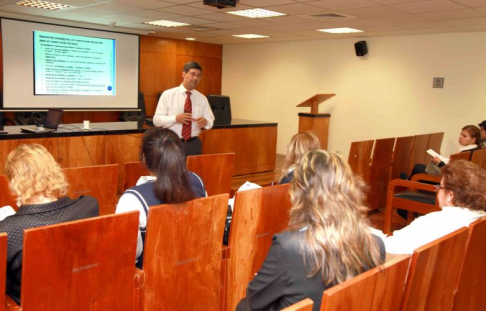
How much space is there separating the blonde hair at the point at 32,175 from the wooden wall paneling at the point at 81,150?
110 inches

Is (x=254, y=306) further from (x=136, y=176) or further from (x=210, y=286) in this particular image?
(x=136, y=176)

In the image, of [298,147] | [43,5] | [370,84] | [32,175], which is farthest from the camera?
[370,84]

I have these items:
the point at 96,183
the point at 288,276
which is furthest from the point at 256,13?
the point at 288,276

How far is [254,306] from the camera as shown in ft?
4.57

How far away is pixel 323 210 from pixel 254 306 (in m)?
0.40

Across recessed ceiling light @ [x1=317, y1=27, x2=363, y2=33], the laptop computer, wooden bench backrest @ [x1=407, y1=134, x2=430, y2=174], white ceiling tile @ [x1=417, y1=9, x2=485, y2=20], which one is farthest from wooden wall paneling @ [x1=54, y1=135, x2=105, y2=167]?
white ceiling tile @ [x1=417, y1=9, x2=485, y2=20]

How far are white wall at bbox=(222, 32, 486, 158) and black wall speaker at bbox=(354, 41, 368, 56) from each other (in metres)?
0.09

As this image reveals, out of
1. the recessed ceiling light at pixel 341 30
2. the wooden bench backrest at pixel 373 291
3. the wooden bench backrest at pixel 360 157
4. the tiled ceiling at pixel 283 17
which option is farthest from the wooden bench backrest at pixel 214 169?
the recessed ceiling light at pixel 341 30

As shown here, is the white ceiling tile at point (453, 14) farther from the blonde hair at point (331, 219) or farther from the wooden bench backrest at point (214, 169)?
the blonde hair at point (331, 219)

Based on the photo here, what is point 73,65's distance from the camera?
23.8 feet

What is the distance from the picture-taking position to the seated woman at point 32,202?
1534 millimetres

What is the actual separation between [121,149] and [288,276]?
13.0 feet

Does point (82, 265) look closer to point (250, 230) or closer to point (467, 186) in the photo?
point (250, 230)

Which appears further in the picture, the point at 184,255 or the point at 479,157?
the point at 479,157
